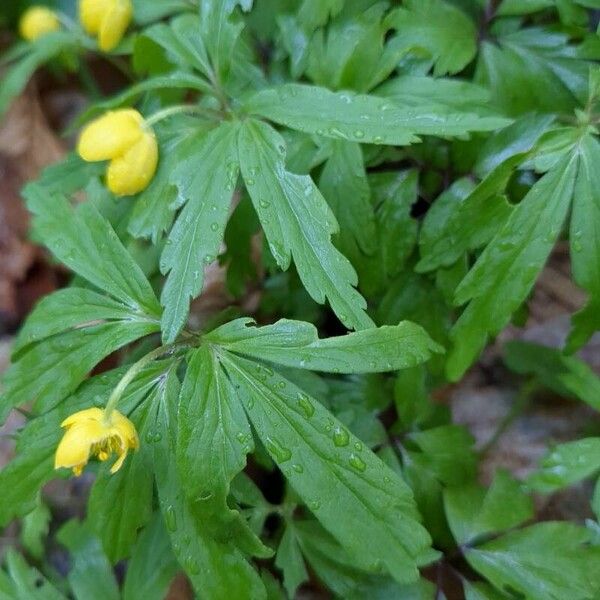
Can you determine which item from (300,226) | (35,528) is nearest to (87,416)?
(300,226)

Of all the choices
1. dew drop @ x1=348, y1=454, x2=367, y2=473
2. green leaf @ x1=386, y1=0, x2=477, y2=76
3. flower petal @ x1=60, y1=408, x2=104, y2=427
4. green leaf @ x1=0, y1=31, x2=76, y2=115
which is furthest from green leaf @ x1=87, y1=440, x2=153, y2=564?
green leaf @ x1=0, y1=31, x2=76, y2=115

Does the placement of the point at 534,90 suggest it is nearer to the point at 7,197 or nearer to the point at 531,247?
the point at 531,247

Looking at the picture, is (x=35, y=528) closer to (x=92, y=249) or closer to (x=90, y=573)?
(x=90, y=573)

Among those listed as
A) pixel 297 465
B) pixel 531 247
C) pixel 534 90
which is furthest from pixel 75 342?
pixel 534 90

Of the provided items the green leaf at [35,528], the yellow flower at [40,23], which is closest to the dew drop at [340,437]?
the green leaf at [35,528]

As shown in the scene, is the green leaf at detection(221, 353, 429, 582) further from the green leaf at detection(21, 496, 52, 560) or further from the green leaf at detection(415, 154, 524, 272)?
the green leaf at detection(21, 496, 52, 560)

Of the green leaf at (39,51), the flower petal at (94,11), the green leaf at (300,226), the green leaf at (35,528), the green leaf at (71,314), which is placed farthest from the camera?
the green leaf at (39,51)

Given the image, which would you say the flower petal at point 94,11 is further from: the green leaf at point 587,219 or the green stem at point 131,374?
the green leaf at point 587,219
